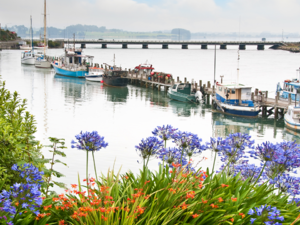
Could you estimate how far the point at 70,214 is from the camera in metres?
4.38

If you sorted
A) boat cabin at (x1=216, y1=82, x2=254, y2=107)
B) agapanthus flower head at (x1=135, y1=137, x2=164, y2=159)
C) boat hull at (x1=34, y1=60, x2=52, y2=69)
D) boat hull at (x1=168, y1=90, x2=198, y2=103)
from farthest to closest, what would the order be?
boat hull at (x1=34, y1=60, x2=52, y2=69)
boat hull at (x1=168, y1=90, x2=198, y2=103)
boat cabin at (x1=216, y1=82, x2=254, y2=107)
agapanthus flower head at (x1=135, y1=137, x2=164, y2=159)

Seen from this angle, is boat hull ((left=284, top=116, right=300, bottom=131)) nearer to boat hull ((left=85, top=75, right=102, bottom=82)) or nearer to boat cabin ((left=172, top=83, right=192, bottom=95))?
boat cabin ((left=172, top=83, right=192, bottom=95))

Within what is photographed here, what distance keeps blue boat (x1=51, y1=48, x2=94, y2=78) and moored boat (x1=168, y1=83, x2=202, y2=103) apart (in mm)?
22324

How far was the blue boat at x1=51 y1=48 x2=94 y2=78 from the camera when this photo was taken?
55875 millimetres

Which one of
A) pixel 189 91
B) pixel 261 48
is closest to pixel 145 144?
pixel 189 91

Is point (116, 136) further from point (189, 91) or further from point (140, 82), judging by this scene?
point (140, 82)

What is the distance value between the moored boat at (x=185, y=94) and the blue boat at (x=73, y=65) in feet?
73.2

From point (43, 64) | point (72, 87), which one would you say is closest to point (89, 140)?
point (72, 87)

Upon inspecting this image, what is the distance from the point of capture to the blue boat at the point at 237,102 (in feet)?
96.2

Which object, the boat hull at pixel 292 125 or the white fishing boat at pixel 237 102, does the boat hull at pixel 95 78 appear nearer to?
the white fishing boat at pixel 237 102

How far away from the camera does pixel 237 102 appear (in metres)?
30.4

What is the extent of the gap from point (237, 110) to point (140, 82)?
2287cm

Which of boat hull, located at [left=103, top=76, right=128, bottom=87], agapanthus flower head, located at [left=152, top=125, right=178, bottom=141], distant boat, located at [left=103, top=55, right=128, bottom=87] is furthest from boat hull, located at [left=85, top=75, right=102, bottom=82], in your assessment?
agapanthus flower head, located at [left=152, top=125, right=178, bottom=141]

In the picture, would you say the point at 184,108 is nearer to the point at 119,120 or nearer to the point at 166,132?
the point at 119,120
